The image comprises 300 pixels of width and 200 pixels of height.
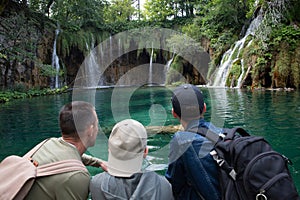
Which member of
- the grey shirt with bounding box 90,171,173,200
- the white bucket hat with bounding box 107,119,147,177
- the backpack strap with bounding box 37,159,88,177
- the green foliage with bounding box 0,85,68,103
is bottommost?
the green foliage with bounding box 0,85,68,103

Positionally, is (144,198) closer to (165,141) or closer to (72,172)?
(72,172)

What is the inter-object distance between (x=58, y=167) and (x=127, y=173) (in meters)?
Answer: 0.43

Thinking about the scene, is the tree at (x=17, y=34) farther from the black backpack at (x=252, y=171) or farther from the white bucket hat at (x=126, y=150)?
the black backpack at (x=252, y=171)

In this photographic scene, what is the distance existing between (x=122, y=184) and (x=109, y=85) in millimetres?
33334

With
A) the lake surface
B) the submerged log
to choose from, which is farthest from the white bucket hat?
the submerged log

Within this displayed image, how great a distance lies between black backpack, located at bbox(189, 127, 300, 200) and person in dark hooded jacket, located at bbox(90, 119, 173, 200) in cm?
40

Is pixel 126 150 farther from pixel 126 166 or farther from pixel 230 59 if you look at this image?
pixel 230 59

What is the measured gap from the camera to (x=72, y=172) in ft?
5.16

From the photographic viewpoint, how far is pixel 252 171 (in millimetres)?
1314

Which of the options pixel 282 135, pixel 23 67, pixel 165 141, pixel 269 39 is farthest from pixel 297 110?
pixel 23 67

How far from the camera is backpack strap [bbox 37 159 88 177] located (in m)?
1.53

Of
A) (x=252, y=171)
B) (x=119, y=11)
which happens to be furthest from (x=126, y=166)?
A: (x=119, y=11)

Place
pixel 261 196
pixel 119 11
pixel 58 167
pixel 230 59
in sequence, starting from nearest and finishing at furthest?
pixel 261 196 → pixel 58 167 → pixel 230 59 → pixel 119 11

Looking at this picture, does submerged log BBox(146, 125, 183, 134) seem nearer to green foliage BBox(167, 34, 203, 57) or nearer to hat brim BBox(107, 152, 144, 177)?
hat brim BBox(107, 152, 144, 177)
